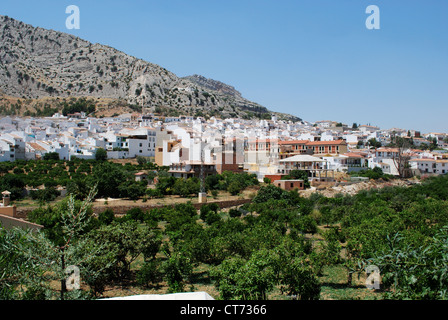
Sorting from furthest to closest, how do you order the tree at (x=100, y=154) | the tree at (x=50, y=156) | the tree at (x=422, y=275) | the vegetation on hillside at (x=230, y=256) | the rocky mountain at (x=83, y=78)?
the rocky mountain at (x=83, y=78), the tree at (x=100, y=154), the tree at (x=50, y=156), the vegetation on hillside at (x=230, y=256), the tree at (x=422, y=275)

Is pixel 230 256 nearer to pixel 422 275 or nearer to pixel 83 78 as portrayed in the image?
pixel 422 275

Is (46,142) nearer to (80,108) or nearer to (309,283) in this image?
(80,108)

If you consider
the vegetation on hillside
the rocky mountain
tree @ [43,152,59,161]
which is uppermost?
the rocky mountain

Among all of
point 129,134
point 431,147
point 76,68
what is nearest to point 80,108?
point 76,68

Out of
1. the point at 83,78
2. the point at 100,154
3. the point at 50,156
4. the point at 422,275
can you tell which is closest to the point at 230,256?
the point at 422,275

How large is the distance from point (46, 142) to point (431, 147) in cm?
7328

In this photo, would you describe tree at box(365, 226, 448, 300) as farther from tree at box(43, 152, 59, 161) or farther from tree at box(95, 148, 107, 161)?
tree at box(43, 152, 59, 161)

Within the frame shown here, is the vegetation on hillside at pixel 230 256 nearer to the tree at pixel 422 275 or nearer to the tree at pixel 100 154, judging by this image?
the tree at pixel 422 275

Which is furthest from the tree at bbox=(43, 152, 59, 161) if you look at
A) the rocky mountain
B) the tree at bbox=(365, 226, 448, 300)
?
the tree at bbox=(365, 226, 448, 300)

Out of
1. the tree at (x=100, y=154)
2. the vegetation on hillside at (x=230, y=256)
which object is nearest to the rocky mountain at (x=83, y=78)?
the tree at (x=100, y=154)

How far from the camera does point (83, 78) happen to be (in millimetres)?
107812

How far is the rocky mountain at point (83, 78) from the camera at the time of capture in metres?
98.1

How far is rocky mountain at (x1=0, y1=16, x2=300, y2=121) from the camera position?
98.1 meters
